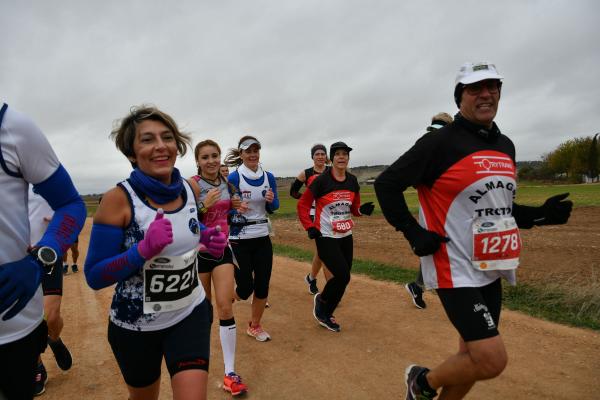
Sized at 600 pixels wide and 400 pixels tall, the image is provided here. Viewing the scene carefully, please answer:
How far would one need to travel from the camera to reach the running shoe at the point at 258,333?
5172 millimetres

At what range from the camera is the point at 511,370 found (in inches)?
159

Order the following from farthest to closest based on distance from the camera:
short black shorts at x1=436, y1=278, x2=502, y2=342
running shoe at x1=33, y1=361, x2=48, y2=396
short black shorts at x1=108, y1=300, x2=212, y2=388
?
1. running shoe at x1=33, y1=361, x2=48, y2=396
2. short black shorts at x1=436, y1=278, x2=502, y2=342
3. short black shorts at x1=108, y1=300, x2=212, y2=388

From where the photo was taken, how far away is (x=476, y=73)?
114 inches

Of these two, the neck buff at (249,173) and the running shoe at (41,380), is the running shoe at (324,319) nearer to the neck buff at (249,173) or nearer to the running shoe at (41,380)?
the neck buff at (249,173)

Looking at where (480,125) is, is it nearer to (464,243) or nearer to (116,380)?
(464,243)

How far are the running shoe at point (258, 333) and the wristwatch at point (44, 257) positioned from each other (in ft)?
11.7

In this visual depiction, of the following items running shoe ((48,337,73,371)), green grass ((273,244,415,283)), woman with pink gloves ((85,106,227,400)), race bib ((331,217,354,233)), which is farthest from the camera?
green grass ((273,244,415,283))

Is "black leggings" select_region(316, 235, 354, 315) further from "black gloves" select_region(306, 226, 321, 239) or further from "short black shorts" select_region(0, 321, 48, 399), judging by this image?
"short black shorts" select_region(0, 321, 48, 399)

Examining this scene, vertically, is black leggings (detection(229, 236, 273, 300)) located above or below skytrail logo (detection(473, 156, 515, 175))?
below

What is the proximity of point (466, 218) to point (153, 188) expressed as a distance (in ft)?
6.94

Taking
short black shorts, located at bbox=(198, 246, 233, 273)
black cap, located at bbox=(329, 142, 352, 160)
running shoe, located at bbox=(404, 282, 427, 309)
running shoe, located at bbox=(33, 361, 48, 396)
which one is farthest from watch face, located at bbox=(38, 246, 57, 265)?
running shoe, located at bbox=(404, 282, 427, 309)

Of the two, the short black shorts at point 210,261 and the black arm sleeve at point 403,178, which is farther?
the short black shorts at point 210,261

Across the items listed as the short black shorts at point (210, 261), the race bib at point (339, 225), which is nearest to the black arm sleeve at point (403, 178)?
the short black shorts at point (210, 261)

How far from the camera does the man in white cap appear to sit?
273cm
